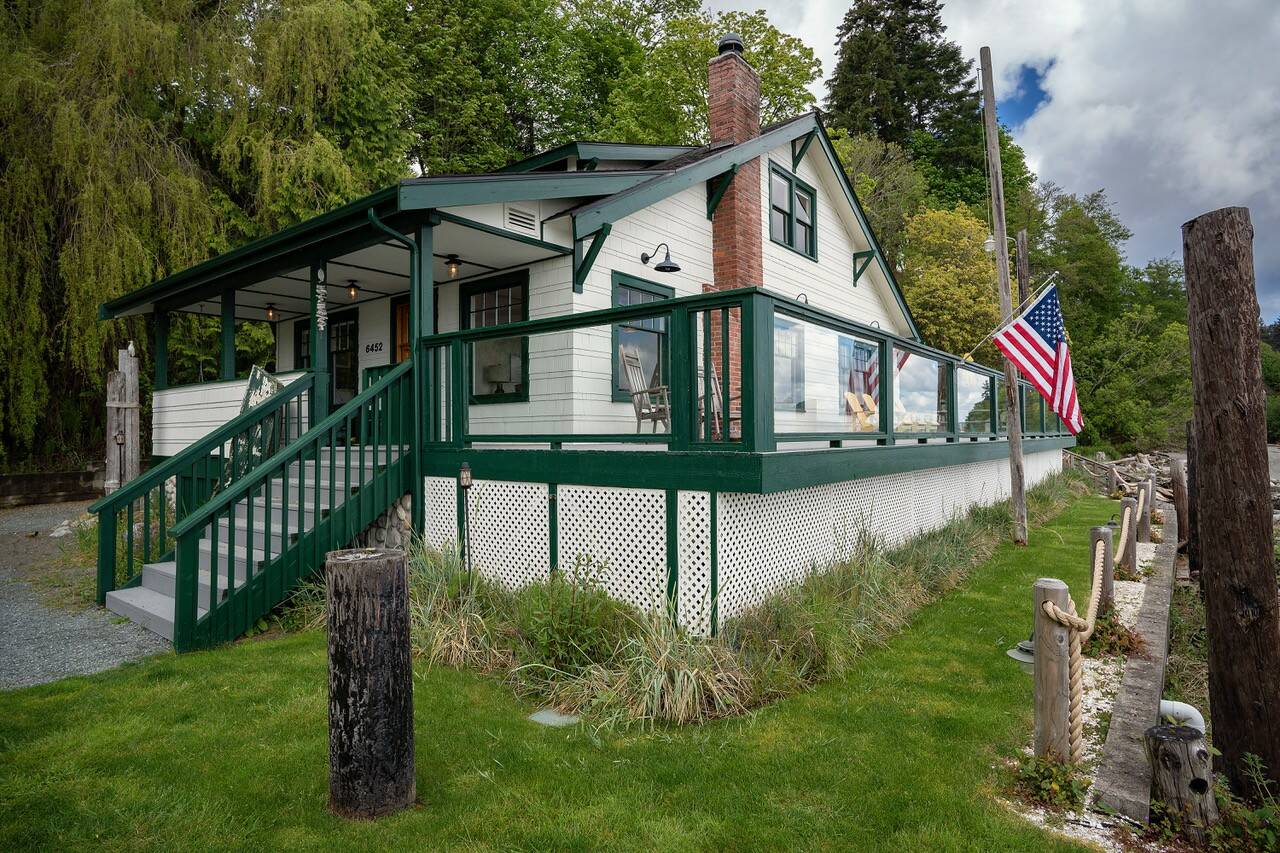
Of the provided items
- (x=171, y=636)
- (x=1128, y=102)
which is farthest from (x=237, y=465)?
(x=1128, y=102)

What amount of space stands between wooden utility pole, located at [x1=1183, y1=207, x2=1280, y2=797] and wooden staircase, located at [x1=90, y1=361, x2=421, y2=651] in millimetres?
5535

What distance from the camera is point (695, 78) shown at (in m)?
24.2

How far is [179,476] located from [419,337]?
11.2 feet

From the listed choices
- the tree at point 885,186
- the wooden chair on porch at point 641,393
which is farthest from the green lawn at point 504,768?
the tree at point 885,186

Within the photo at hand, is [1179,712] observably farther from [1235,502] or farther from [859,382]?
[859,382]

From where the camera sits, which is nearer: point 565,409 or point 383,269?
point 565,409

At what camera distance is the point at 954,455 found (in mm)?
8492

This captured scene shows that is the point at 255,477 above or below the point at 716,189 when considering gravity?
below

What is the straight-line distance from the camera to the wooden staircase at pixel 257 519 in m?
5.05

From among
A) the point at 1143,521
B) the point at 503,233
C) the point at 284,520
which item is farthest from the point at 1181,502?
the point at 284,520

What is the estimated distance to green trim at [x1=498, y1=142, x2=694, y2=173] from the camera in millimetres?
9180

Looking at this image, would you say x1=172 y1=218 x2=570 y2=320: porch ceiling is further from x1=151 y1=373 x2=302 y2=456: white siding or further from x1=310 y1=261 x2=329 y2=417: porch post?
x1=151 y1=373 x2=302 y2=456: white siding

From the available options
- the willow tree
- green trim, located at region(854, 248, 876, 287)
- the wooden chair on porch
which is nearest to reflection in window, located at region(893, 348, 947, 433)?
the wooden chair on porch

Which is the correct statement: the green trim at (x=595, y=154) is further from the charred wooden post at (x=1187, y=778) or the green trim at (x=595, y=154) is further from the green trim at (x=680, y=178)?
the charred wooden post at (x=1187, y=778)
